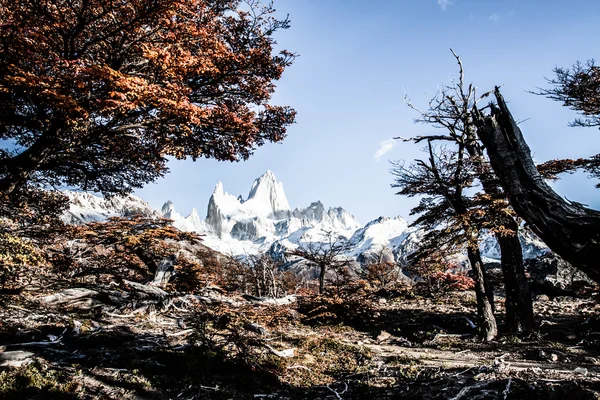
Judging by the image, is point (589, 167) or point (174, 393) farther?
point (589, 167)

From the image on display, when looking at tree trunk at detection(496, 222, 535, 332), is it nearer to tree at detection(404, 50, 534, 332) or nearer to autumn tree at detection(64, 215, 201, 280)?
tree at detection(404, 50, 534, 332)

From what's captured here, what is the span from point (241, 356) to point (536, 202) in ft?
14.8

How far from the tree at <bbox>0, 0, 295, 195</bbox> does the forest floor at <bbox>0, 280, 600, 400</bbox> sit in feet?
11.6

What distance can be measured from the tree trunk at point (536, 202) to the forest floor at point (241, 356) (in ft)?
4.54

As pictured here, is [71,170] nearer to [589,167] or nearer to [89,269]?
[89,269]

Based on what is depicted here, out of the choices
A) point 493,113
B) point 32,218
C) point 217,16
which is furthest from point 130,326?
point 217,16

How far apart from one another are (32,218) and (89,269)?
14.9 feet

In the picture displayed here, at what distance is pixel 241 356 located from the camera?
15.2 ft

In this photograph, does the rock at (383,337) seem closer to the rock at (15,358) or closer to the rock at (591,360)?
the rock at (591,360)

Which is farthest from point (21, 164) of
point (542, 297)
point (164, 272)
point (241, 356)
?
point (542, 297)

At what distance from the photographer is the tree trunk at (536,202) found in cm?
214

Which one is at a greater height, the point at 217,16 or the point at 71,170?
the point at 217,16

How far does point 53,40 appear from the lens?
18.0ft

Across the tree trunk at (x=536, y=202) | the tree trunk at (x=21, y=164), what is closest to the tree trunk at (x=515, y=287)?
the tree trunk at (x=536, y=202)
